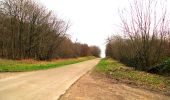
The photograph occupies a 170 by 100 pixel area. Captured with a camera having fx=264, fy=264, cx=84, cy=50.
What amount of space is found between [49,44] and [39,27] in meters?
8.11

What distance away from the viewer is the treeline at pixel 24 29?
1667 inches

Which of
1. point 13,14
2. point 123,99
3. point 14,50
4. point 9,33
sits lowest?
point 123,99

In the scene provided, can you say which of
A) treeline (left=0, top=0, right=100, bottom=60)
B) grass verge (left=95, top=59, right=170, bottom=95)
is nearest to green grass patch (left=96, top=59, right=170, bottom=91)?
grass verge (left=95, top=59, right=170, bottom=95)

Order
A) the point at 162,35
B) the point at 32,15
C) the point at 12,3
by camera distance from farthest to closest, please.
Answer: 1. the point at 32,15
2. the point at 12,3
3. the point at 162,35

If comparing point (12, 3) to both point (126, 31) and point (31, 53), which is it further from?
point (126, 31)

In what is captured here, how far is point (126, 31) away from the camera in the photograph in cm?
3338

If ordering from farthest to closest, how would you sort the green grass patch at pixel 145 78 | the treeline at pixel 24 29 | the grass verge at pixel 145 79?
1. the treeline at pixel 24 29
2. the green grass patch at pixel 145 78
3. the grass verge at pixel 145 79

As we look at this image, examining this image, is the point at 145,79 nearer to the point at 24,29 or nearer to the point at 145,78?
the point at 145,78

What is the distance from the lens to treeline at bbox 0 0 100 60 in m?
42.3

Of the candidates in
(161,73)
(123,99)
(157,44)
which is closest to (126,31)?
(157,44)

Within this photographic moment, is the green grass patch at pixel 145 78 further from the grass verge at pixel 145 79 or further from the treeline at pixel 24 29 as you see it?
the treeline at pixel 24 29

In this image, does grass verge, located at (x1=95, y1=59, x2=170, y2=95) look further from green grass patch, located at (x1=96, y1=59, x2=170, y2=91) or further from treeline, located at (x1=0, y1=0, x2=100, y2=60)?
treeline, located at (x1=0, y1=0, x2=100, y2=60)

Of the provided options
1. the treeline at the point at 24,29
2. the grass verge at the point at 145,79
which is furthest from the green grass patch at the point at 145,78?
the treeline at the point at 24,29

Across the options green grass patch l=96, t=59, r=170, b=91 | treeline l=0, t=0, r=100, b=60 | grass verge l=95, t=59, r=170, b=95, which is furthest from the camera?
treeline l=0, t=0, r=100, b=60
